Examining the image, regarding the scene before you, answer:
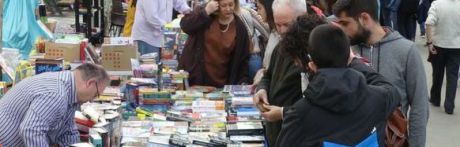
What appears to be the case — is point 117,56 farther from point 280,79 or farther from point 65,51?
point 280,79

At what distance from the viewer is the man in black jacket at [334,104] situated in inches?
102

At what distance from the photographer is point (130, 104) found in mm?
4910

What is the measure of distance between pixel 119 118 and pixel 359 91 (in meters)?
2.03

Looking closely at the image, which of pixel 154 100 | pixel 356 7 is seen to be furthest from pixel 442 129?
pixel 356 7

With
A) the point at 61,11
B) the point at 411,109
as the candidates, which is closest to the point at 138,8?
the point at 411,109

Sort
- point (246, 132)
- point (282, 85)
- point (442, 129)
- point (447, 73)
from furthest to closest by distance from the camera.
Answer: point (447, 73) → point (442, 129) → point (246, 132) → point (282, 85)

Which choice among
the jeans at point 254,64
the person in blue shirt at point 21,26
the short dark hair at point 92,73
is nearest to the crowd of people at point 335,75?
the jeans at point 254,64

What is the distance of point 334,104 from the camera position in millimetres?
2604

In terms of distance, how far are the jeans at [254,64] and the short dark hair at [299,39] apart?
2206 mm

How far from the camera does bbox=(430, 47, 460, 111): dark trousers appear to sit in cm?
773

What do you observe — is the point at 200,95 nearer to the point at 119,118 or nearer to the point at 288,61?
the point at 119,118

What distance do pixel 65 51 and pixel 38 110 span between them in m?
2.15

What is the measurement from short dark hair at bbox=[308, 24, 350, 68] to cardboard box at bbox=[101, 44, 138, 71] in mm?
3111

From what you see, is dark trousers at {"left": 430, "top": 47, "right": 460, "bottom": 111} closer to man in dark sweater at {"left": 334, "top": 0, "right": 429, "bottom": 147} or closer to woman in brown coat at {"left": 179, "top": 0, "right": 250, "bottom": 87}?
woman in brown coat at {"left": 179, "top": 0, "right": 250, "bottom": 87}
